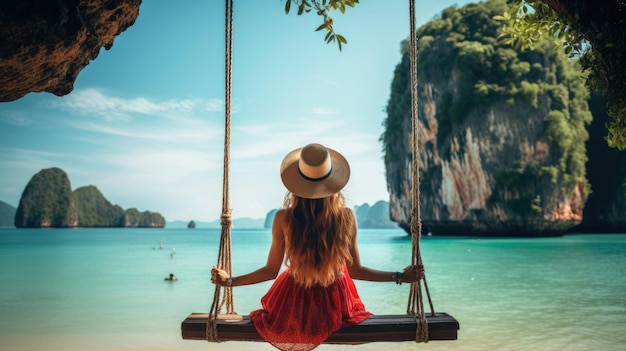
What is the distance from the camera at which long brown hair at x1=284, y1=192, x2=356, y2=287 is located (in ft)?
6.17

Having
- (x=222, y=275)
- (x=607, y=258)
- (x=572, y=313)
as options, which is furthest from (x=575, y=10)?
(x=607, y=258)

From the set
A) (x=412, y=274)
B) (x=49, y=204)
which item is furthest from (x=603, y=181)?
(x=49, y=204)

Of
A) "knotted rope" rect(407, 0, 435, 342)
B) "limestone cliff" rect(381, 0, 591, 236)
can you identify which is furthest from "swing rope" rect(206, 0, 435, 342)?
"limestone cliff" rect(381, 0, 591, 236)

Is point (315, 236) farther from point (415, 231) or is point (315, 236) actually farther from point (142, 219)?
point (142, 219)

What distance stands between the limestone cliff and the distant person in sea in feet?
86.4

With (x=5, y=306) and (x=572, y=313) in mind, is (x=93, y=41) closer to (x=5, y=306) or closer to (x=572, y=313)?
(x=572, y=313)

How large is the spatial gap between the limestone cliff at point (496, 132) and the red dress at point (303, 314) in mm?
26347

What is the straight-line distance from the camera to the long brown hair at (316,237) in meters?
1.88

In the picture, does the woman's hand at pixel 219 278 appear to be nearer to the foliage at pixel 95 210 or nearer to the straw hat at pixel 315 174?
the straw hat at pixel 315 174

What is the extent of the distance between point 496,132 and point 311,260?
1061 inches

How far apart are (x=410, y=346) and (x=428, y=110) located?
25417 millimetres

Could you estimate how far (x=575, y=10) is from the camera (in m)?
1.81

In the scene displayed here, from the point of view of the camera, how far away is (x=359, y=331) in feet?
6.16

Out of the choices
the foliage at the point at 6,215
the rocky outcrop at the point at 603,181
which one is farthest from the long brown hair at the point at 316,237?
the foliage at the point at 6,215
